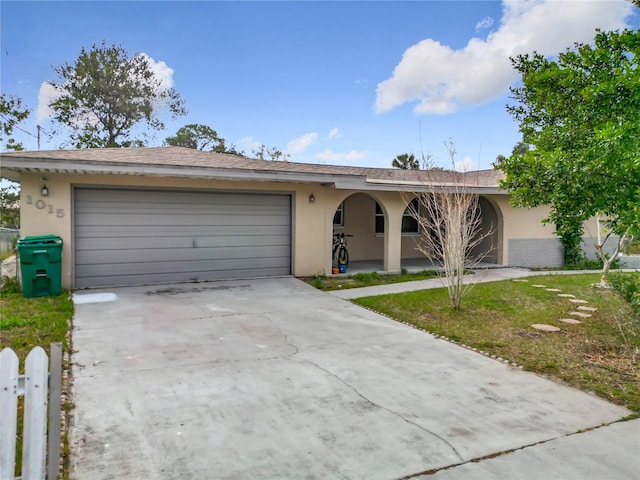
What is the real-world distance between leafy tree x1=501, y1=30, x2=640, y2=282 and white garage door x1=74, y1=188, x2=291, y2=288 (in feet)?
20.6

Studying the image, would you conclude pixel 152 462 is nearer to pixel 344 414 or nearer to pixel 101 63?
pixel 344 414

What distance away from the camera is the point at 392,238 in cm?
1189

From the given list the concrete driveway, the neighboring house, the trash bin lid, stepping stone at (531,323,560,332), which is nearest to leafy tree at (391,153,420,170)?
the neighboring house

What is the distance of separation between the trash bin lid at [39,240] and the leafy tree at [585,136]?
26.6ft

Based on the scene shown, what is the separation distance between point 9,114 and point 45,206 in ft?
47.3

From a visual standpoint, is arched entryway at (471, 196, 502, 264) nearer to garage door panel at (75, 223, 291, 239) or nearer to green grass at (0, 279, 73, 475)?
garage door panel at (75, 223, 291, 239)

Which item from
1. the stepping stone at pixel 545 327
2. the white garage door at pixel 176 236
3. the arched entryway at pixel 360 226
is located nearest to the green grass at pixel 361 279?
the white garage door at pixel 176 236

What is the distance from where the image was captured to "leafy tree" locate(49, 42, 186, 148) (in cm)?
2483

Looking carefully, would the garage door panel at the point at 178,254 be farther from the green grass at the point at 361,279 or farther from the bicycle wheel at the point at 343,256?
the bicycle wheel at the point at 343,256

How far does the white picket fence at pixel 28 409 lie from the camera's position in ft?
7.04

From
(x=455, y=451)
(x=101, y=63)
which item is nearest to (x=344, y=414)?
(x=455, y=451)

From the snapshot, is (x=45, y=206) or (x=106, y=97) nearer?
(x=45, y=206)

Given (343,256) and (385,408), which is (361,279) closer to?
(343,256)

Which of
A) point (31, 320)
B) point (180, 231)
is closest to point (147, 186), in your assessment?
point (180, 231)
